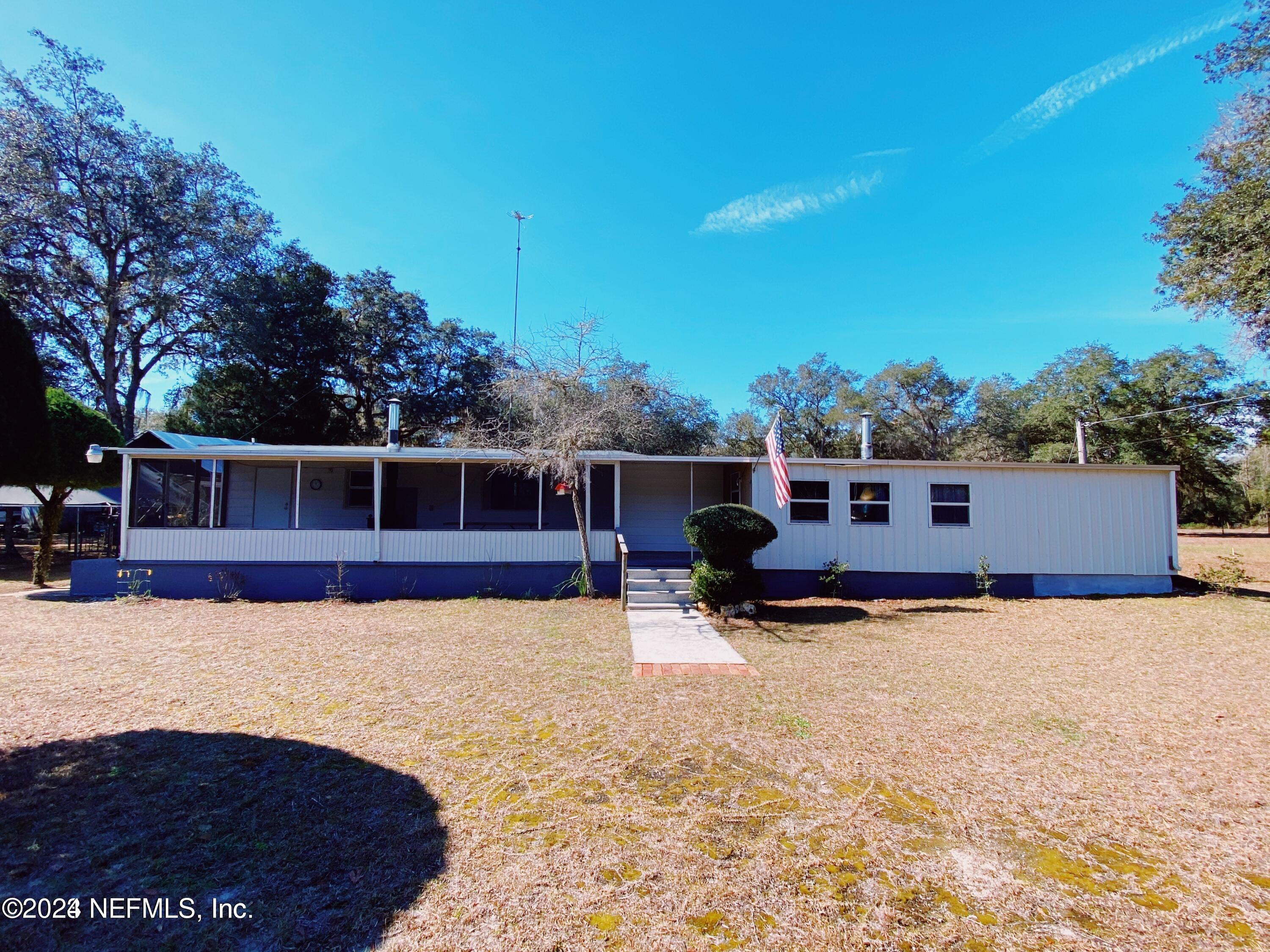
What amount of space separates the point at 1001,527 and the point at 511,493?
1072cm

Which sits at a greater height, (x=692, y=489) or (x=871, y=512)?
(x=692, y=489)

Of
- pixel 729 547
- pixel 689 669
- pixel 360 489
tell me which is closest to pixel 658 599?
pixel 729 547

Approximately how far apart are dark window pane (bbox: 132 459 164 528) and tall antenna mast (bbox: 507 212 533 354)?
37.4ft

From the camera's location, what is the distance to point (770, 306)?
76.4 ft

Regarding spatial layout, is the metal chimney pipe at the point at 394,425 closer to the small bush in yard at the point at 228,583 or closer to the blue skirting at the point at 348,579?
the blue skirting at the point at 348,579

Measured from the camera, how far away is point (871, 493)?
35.6 ft

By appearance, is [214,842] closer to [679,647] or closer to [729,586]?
[679,647]

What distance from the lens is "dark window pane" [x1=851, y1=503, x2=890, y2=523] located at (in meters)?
10.8

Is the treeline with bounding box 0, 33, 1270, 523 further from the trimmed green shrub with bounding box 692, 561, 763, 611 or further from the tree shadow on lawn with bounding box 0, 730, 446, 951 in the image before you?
the tree shadow on lawn with bounding box 0, 730, 446, 951

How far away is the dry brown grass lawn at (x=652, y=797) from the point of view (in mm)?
2270

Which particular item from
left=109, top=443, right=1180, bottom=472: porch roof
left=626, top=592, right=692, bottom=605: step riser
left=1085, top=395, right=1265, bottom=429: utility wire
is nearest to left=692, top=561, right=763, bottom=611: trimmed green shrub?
left=626, top=592, right=692, bottom=605: step riser

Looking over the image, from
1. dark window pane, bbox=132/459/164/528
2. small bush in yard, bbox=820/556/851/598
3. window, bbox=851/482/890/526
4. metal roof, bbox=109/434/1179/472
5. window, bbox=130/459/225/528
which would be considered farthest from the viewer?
Result: window, bbox=130/459/225/528

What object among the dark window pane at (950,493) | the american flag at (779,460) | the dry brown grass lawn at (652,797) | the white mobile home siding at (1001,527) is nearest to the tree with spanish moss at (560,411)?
the american flag at (779,460)

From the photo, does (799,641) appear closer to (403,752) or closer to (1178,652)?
(1178,652)
